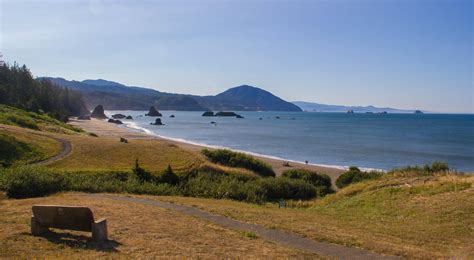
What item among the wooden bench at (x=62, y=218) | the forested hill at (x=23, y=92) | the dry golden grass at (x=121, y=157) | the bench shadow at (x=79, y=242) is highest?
the forested hill at (x=23, y=92)

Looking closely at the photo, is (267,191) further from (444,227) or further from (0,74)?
(0,74)

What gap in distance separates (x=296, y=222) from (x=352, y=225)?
6.96ft

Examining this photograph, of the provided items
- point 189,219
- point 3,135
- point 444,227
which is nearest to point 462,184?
point 444,227

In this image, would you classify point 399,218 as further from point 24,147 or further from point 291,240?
point 24,147

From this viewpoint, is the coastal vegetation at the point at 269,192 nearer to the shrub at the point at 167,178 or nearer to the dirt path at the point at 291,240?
the shrub at the point at 167,178

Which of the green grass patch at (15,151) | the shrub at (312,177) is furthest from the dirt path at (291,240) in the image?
the shrub at (312,177)

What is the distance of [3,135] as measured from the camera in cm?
3497

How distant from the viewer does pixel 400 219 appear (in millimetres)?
16375

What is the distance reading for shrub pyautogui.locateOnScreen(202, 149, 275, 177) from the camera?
41.4 meters

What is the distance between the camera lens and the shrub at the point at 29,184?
1873 centimetres

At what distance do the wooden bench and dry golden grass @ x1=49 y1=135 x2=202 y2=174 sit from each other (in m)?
21.0

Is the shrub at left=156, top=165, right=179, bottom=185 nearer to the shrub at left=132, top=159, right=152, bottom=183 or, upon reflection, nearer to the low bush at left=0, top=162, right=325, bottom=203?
the low bush at left=0, top=162, right=325, bottom=203

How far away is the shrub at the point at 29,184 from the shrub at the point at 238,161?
857 inches

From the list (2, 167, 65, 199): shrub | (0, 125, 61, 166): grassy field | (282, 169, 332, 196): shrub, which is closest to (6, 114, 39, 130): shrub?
(0, 125, 61, 166): grassy field
